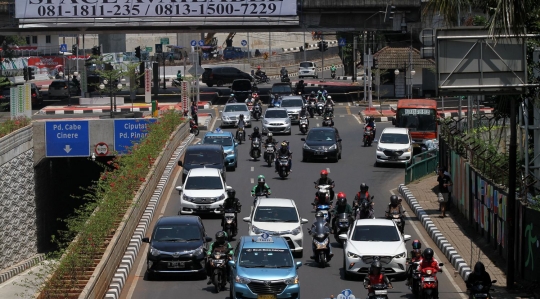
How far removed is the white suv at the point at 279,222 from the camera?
80.0 ft

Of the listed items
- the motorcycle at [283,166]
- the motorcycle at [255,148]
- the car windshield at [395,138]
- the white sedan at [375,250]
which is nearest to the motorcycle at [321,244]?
the white sedan at [375,250]

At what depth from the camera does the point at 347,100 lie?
65.8m

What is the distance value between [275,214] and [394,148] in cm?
1536

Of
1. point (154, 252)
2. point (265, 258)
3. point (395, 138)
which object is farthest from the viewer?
point (395, 138)

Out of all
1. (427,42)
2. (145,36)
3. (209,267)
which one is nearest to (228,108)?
(427,42)

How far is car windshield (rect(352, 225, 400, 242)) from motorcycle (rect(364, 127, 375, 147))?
72.4 ft

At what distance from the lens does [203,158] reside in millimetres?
34406

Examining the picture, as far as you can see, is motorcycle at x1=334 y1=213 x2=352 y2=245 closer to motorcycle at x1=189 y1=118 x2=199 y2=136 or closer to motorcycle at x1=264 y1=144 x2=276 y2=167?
motorcycle at x1=264 y1=144 x2=276 y2=167

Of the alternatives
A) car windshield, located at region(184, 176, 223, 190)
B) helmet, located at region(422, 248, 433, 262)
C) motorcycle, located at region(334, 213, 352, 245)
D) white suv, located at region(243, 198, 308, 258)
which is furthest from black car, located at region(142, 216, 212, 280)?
A: car windshield, located at region(184, 176, 223, 190)

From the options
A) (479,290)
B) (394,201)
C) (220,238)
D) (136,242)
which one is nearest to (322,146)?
(394,201)

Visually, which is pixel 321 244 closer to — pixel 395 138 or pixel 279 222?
pixel 279 222

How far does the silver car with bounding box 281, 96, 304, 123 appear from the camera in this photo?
51.5m

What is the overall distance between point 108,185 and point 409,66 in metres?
36.4

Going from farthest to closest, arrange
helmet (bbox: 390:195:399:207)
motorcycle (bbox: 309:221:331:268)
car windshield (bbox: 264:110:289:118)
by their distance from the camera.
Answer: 1. car windshield (bbox: 264:110:289:118)
2. helmet (bbox: 390:195:399:207)
3. motorcycle (bbox: 309:221:331:268)
